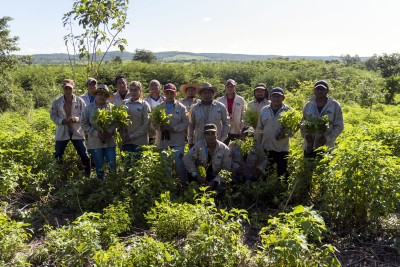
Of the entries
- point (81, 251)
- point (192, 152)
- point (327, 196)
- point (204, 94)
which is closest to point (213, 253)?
point (81, 251)

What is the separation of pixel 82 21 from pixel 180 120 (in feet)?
11.1

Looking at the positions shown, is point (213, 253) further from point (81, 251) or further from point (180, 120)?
point (180, 120)

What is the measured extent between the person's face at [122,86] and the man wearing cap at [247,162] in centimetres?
242

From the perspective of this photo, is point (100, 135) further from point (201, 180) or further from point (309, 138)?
point (309, 138)

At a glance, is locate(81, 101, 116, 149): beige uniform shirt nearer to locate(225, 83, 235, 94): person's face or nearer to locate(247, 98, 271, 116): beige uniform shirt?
locate(225, 83, 235, 94): person's face

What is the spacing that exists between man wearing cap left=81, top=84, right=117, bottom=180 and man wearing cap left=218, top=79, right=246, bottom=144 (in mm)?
2260

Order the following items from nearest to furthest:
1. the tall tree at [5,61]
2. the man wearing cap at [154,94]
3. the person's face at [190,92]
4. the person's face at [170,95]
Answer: the person's face at [170,95] → the man wearing cap at [154,94] → the person's face at [190,92] → the tall tree at [5,61]

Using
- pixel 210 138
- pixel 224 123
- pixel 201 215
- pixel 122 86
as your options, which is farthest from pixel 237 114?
pixel 201 215

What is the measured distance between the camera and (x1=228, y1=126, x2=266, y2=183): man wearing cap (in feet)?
18.4

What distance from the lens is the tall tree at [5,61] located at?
20192 mm

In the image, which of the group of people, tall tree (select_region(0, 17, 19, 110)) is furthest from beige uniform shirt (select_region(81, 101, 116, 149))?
tall tree (select_region(0, 17, 19, 110))

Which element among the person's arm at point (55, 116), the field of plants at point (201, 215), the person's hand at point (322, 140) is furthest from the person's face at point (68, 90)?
the person's hand at point (322, 140)

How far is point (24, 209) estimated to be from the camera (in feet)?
17.8

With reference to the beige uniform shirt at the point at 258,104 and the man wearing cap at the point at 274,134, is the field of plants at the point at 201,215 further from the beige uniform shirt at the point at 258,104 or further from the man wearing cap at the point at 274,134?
the beige uniform shirt at the point at 258,104
